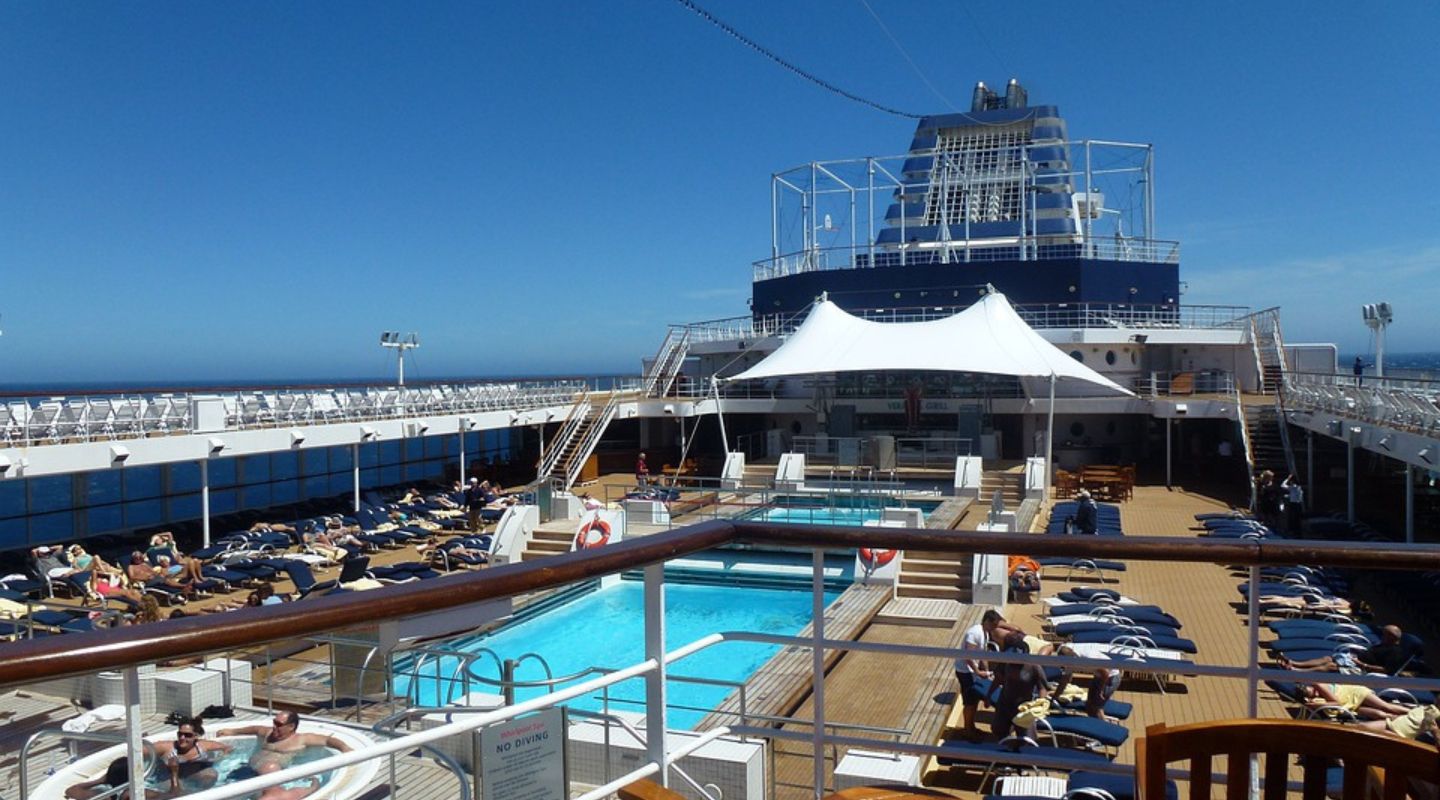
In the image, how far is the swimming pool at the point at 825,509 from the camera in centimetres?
1611

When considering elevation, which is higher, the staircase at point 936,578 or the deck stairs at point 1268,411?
the deck stairs at point 1268,411

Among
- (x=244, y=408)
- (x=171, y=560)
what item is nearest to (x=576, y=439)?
(x=244, y=408)

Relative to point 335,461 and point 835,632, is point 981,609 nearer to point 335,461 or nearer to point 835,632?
point 835,632

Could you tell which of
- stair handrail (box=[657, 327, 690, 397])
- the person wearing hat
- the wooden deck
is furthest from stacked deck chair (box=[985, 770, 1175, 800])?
stair handrail (box=[657, 327, 690, 397])

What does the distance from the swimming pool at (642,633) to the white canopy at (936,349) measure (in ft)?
25.0

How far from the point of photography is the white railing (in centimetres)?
1405

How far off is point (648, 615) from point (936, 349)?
19.7 m

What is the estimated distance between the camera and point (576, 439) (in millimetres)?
24578

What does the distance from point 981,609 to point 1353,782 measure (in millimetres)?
9539

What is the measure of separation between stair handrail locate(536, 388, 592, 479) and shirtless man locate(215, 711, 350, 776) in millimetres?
18484

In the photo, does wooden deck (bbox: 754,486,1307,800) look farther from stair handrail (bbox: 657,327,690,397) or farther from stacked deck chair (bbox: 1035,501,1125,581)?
stair handrail (bbox: 657,327,690,397)

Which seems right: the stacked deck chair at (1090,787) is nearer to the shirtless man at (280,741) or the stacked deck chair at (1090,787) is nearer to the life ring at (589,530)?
the shirtless man at (280,741)

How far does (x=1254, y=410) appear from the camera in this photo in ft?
71.7

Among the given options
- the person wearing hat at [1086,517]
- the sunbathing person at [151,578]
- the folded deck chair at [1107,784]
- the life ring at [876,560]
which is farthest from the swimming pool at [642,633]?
the sunbathing person at [151,578]
